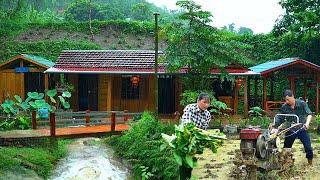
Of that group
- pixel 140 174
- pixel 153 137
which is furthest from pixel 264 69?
→ pixel 140 174

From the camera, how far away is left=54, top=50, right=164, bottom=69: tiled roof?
19.2 metres

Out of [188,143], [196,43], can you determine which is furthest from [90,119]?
[188,143]

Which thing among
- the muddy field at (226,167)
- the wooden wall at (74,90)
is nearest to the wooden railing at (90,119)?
the muddy field at (226,167)

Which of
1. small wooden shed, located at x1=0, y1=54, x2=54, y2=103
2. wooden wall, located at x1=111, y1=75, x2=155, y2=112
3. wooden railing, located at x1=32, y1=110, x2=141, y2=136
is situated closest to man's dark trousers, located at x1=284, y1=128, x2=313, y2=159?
wooden railing, located at x1=32, y1=110, x2=141, y2=136

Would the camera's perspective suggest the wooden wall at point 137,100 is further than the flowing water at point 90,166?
Yes

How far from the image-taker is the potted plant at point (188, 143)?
21.7 ft

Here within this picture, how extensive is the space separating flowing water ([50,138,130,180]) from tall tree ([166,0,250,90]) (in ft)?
18.5

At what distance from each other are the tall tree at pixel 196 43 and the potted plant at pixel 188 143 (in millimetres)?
9681

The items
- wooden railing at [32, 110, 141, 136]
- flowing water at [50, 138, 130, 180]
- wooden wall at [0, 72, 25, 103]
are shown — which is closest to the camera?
flowing water at [50, 138, 130, 180]

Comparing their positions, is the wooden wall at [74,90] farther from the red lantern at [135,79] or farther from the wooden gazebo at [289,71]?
the wooden gazebo at [289,71]

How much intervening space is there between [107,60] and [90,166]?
9.98 metres

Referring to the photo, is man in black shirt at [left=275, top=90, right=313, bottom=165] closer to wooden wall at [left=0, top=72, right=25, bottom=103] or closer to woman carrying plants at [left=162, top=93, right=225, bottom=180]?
woman carrying plants at [left=162, top=93, right=225, bottom=180]

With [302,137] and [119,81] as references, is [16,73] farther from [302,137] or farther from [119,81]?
[302,137]

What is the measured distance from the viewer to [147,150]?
417 inches
